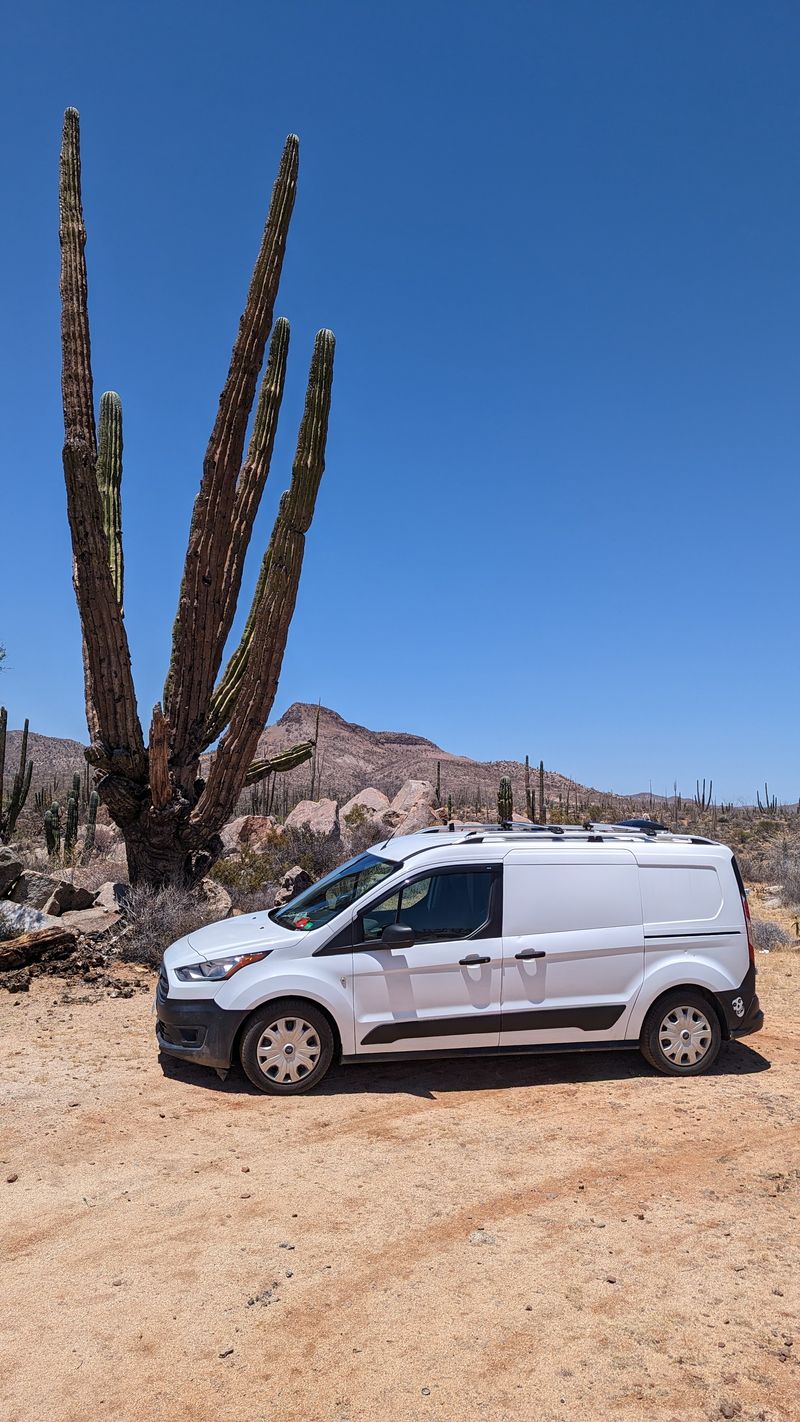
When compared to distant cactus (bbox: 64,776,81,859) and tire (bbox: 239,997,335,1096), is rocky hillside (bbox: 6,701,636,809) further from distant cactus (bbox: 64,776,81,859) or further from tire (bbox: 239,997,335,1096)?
tire (bbox: 239,997,335,1096)


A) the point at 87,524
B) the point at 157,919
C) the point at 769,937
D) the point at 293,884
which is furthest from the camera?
the point at 293,884

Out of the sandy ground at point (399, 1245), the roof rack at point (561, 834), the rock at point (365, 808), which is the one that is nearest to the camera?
the sandy ground at point (399, 1245)

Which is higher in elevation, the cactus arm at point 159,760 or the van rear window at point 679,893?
the cactus arm at point 159,760

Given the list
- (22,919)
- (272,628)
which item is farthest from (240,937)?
(272,628)

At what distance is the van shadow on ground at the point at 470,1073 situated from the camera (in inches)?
271

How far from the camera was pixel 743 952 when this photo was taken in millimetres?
7363

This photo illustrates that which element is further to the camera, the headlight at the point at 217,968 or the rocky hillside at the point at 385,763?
the rocky hillside at the point at 385,763

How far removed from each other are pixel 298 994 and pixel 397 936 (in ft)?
2.71

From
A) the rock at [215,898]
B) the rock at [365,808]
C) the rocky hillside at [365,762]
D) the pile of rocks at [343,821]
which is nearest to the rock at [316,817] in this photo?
the pile of rocks at [343,821]

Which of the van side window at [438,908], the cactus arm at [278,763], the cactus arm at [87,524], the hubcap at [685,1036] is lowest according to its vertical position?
the hubcap at [685,1036]

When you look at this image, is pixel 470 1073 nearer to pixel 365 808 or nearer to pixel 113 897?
pixel 113 897

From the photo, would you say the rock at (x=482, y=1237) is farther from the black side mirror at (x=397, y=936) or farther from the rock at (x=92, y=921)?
the rock at (x=92, y=921)

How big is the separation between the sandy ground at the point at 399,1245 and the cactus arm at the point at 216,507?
6337 millimetres

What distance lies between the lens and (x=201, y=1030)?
6.69 m
